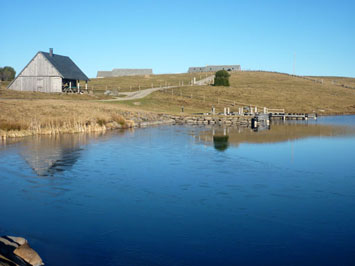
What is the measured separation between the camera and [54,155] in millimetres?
24047

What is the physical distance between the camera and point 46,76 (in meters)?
66.0

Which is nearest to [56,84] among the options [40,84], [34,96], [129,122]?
[40,84]

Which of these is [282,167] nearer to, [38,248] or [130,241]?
[130,241]

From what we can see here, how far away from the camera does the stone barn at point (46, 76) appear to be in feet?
216

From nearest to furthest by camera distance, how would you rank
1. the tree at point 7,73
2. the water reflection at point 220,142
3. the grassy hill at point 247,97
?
1. the water reflection at point 220,142
2. the grassy hill at point 247,97
3. the tree at point 7,73

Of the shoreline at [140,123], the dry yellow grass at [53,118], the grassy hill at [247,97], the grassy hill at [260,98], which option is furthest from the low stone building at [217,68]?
the dry yellow grass at [53,118]

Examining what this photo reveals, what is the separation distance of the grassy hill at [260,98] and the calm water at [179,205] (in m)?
36.5

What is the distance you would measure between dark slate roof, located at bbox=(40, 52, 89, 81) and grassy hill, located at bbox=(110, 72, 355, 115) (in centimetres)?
1177

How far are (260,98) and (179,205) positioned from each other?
7088cm

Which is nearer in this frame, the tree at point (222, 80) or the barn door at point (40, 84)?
the barn door at point (40, 84)

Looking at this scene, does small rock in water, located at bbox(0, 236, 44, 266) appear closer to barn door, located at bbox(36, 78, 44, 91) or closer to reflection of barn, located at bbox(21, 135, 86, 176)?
reflection of barn, located at bbox(21, 135, 86, 176)

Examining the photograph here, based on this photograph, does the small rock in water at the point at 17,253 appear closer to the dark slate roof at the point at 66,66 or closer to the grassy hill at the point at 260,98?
the grassy hill at the point at 260,98

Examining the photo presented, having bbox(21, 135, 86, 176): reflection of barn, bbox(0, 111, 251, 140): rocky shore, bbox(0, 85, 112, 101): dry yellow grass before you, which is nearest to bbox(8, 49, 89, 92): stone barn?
bbox(0, 85, 112, 101): dry yellow grass

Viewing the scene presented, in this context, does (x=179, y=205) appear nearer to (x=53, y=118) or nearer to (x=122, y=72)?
(x=53, y=118)
